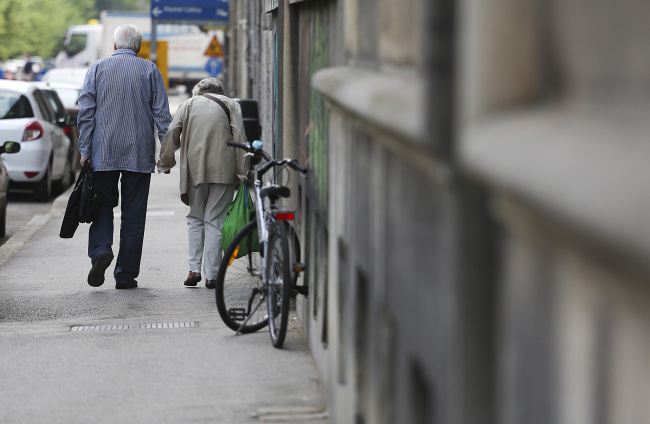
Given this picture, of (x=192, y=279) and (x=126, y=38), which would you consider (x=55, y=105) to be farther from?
(x=192, y=279)

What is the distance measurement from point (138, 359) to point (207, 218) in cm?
256

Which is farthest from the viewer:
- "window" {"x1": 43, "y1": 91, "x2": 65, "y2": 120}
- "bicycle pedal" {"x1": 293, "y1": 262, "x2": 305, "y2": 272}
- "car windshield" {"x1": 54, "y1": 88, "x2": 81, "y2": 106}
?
"car windshield" {"x1": 54, "y1": 88, "x2": 81, "y2": 106}

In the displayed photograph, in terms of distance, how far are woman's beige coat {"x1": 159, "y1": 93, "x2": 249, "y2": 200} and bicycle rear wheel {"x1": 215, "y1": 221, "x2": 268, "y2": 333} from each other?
1.93 meters

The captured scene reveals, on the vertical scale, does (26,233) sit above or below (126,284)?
below

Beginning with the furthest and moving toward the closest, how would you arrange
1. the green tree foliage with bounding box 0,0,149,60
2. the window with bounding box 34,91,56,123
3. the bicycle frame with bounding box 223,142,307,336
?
the green tree foliage with bounding box 0,0,149,60 → the window with bounding box 34,91,56,123 → the bicycle frame with bounding box 223,142,307,336

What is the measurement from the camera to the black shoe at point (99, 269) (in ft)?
28.9

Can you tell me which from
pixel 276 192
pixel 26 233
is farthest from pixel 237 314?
pixel 26 233

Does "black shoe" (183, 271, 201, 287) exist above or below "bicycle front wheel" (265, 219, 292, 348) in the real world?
below

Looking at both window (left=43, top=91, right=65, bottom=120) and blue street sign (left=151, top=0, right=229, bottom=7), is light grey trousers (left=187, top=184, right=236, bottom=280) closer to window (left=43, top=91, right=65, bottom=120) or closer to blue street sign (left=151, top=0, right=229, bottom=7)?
window (left=43, top=91, right=65, bottom=120)

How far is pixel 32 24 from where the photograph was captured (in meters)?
73.4

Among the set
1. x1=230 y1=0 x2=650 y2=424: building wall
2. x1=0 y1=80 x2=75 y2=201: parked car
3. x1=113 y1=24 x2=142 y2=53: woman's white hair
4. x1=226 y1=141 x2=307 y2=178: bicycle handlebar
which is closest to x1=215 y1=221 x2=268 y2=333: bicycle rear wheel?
x1=226 y1=141 x2=307 y2=178: bicycle handlebar

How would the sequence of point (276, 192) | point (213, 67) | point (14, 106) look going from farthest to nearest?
1. point (213, 67)
2. point (14, 106)
3. point (276, 192)

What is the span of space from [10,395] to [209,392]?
0.98 m

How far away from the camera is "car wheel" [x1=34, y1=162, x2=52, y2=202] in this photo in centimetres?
1673
